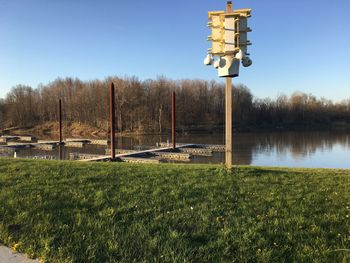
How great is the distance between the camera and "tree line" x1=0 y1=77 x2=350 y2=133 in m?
68.8

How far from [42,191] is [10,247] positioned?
2173 millimetres

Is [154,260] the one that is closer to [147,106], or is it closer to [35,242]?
[35,242]

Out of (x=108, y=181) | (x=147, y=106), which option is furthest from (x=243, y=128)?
(x=108, y=181)

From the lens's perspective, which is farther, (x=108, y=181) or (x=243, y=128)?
(x=243, y=128)

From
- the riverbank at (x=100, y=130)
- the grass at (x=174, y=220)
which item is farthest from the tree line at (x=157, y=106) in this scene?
the grass at (x=174, y=220)

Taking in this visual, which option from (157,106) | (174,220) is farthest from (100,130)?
(174,220)

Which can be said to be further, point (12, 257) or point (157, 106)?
point (157, 106)

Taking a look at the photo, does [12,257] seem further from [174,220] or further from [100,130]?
[100,130]

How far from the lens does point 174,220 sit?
13.2ft

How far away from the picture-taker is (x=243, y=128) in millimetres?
73062

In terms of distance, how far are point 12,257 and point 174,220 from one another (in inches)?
72.6

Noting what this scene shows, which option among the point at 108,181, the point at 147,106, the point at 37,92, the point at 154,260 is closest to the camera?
the point at 154,260

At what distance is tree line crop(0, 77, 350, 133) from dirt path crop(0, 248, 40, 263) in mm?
63208

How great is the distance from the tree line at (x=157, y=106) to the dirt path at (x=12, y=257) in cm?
6321
